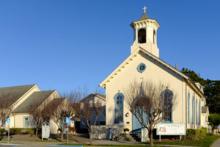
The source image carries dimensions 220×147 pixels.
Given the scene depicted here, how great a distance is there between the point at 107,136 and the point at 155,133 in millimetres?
5796

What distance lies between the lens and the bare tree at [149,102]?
121 ft

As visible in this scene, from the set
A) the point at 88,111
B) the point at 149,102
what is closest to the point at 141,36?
the point at 88,111

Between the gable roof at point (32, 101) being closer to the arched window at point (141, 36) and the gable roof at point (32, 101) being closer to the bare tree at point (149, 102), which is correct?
the arched window at point (141, 36)

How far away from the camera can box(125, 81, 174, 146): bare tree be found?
A: 3693 centimetres

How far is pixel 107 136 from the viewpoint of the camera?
45.3 m

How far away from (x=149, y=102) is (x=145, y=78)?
6821 mm

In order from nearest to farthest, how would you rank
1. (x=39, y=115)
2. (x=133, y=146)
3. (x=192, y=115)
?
(x=133, y=146) < (x=192, y=115) < (x=39, y=115)

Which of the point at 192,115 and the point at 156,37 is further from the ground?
the point at 156,37

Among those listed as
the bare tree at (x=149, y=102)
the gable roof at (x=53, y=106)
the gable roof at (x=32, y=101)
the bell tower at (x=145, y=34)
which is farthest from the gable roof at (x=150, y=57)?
the gable roof at (x=32, y=101)

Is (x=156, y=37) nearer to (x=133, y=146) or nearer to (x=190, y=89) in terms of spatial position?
(x=190, y=89)

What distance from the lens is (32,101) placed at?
6184 centimetres

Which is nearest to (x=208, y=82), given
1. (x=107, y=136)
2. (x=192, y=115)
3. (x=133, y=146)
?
(x=192, y=115)

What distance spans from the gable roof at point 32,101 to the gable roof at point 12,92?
1275 mm

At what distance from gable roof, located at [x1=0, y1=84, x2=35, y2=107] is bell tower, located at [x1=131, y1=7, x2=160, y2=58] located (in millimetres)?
21164
